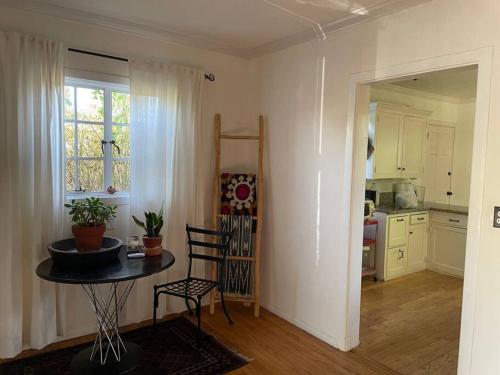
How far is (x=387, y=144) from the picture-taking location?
4.39 m

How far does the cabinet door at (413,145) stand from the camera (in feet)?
15.1

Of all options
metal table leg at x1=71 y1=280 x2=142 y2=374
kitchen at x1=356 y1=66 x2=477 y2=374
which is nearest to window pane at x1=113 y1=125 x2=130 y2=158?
metal table leg at x1=71 y1=280 x2=142 y2=374

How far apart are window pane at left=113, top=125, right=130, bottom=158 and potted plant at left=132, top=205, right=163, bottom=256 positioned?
559mm

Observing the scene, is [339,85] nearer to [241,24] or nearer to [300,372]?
[241,24]

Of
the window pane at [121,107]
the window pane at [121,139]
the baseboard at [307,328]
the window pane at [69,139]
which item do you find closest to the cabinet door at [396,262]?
the baseboard at [307,328]

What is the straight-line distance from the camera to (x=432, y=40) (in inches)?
83.1

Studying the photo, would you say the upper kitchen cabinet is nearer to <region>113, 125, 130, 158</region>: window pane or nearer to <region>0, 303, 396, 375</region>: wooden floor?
<region>0, 303, 396, 375</region>: wooden floor

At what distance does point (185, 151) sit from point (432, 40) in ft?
6.52

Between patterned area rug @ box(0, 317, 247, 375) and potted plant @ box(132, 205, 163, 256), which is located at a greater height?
potted plant @ box(132, 205, 163, 256)

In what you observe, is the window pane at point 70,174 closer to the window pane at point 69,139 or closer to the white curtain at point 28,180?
the window pane at point 69,139

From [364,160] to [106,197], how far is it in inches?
80.1

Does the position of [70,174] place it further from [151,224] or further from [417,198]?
[417,198]


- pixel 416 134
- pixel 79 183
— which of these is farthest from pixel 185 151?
pixel 416 134

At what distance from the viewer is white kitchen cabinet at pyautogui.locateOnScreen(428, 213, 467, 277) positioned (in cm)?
450
